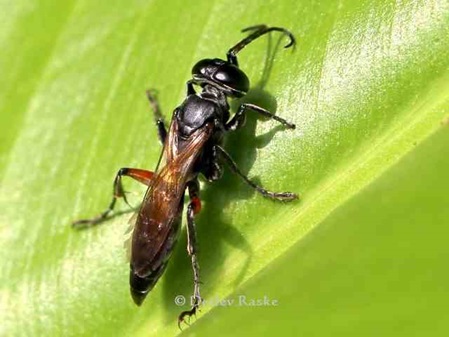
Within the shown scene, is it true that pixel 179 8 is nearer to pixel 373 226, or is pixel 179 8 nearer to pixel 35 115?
pixel 35 115

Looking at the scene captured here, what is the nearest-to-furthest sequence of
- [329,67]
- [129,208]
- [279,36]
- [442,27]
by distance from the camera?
1. [442,27]
2. [329,67]
3. [279,36]
4. [129,208]

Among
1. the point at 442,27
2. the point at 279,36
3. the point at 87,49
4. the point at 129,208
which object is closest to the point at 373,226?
the point at 442,27

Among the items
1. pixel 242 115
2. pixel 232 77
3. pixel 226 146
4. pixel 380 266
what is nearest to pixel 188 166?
pixel 226 146

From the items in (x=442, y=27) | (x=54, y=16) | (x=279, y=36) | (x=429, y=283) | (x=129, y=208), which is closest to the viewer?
(x=429, y=283)

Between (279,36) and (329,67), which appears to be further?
(279,36)

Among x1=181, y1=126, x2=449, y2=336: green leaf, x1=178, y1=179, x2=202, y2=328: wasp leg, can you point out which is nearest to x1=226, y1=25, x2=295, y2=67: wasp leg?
x1=178, y1=179, x2=202, y2=328: wasp leg
